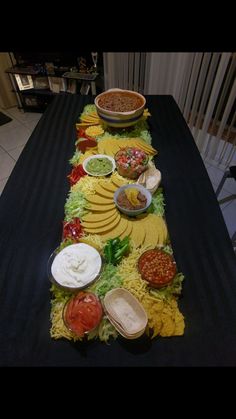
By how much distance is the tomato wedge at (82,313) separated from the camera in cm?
136

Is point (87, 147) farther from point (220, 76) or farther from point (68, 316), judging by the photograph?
point (220, 76)

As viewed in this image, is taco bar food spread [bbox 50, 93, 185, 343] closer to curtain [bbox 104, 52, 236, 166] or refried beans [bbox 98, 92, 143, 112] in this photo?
refried beans [bbox 98, 92, 143, 112]

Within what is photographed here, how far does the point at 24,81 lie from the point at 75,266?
165 inches

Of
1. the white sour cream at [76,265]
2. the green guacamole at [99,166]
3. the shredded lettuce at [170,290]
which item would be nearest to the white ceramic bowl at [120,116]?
the green guacamole at [99,166]

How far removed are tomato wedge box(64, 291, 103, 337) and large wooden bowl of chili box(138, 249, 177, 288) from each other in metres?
0.29

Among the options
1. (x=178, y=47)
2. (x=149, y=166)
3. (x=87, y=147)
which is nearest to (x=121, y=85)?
(x=87, y=147)

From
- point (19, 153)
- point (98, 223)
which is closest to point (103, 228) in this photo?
point (98, 223)

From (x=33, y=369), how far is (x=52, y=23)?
1446mm

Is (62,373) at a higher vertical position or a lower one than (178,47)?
lower

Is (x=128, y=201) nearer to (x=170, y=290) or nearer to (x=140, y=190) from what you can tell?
(x=140, y=190)

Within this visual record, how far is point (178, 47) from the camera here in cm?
21

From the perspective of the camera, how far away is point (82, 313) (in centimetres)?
138

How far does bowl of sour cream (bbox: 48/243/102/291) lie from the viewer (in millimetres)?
1486

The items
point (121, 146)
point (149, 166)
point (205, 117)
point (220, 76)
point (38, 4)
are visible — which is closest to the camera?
point (38, 4)
